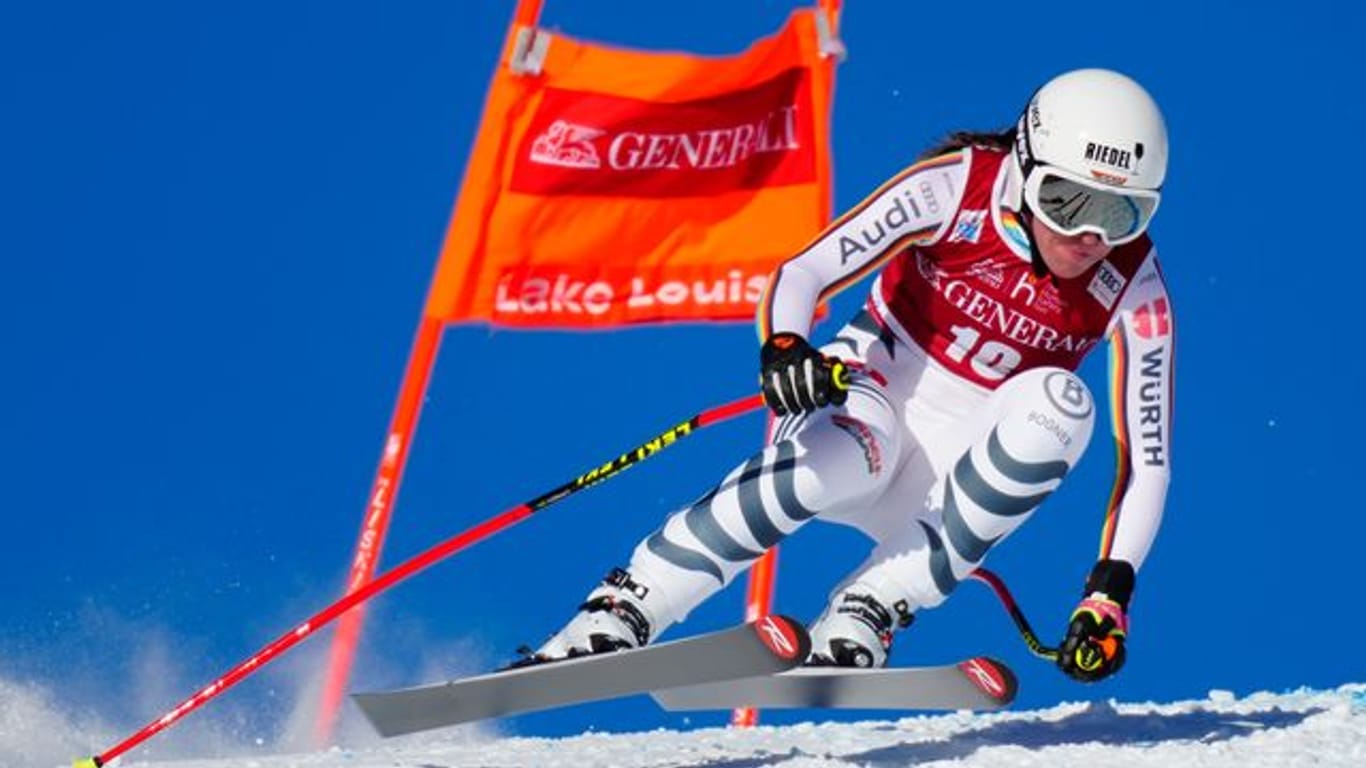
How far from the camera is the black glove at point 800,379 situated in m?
4.04

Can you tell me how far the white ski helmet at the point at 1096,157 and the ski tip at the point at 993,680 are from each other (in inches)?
29.0

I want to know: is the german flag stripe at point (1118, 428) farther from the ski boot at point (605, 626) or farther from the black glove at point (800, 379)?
the ski boot at point (605, 626)

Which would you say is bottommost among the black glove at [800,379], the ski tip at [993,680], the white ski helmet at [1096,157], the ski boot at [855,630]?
the ski tip at [993,680]

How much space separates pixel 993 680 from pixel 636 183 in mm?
2639

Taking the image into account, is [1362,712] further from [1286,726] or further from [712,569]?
[712,569]

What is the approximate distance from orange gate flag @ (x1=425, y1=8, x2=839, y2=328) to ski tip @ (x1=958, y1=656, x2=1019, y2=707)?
2436 mm

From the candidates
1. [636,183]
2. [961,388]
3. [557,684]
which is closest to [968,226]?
[961,388]

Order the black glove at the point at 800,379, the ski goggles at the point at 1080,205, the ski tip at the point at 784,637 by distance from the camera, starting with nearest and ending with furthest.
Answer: the ski tip at the point at 784,637
the black glove at the point at 800,379
the ski goggles at the point at 1080,205

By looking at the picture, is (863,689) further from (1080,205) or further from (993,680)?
(1080,205)

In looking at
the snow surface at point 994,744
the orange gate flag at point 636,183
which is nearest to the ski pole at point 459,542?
the snow surface at point 994,744

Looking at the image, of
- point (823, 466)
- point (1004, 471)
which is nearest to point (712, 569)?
point (823, 466)

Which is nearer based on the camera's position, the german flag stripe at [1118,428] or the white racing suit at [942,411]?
the white racing suit at [942,411]

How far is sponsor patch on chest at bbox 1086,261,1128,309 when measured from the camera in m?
4.32

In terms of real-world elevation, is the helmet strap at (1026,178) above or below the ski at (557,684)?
above
